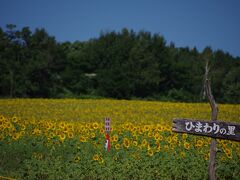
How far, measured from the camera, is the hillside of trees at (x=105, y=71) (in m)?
48.1

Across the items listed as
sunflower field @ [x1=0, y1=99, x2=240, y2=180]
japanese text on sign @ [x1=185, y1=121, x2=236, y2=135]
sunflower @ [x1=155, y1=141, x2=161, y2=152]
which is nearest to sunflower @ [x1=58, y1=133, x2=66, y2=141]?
sunflower field @ [x1=0, y1=99, x2=240, y2=180]

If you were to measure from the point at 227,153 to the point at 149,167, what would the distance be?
66.9 inches

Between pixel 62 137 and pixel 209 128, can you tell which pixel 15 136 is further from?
pixel 209 128

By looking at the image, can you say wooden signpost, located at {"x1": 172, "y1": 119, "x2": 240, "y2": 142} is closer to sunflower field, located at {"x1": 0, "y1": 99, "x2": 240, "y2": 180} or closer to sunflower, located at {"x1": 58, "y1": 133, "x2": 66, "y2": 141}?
sunflower field, located at {"x1": 0, "y1": 99, "x2": 240, "y2": 180}

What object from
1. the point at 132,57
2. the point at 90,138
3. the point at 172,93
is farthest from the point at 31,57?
the point at 90,138

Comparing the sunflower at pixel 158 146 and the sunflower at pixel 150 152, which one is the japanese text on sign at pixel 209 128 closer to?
the sunflower at pixel 150 152

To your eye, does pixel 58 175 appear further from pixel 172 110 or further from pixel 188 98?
pixel 188 98

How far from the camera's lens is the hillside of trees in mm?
48094

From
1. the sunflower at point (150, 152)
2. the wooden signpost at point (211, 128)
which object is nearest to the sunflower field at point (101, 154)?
the sunflower at point (150, 152)

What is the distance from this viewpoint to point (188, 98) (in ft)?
168

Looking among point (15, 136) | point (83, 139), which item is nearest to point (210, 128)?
point (83, 139)

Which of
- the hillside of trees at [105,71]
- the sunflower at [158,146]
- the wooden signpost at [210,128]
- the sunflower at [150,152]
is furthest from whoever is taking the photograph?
the hillside of trees at [105,71]

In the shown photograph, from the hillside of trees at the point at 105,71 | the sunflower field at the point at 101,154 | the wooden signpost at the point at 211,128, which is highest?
the hillside of trees at the point at 105,71

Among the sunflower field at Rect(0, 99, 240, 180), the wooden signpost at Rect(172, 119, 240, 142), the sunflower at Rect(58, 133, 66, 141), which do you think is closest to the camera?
the wooden signpost at Rect(172, 119, 240, 142)
